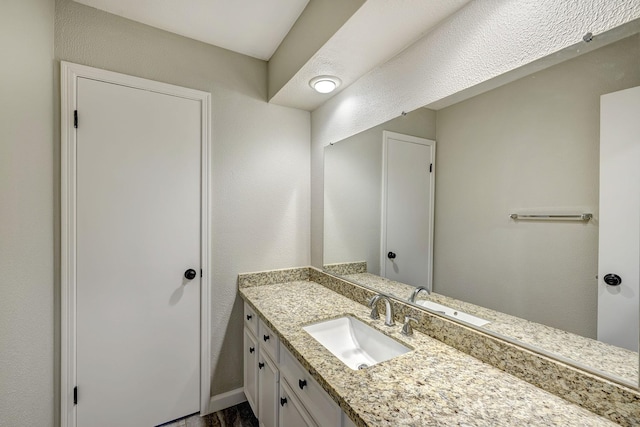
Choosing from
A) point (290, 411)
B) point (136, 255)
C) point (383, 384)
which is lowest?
point (290, 411)

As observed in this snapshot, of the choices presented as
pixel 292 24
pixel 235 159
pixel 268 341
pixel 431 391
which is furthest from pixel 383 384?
pixel 292 24

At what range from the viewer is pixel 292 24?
1.67 metres

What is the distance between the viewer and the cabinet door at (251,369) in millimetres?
1695

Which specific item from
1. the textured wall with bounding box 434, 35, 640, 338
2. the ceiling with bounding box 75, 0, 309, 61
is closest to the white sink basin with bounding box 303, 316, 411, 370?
the textured wall with bounding box 434, 35, 640, 338

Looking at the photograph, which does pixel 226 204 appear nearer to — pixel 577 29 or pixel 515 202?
pixel 515 202

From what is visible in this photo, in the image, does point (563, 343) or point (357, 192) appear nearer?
point (563, 343)

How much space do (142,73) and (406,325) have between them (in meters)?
2.09

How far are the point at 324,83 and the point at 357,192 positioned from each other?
0.71 meters

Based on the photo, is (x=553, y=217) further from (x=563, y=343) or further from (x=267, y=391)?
(x=267, y=391)

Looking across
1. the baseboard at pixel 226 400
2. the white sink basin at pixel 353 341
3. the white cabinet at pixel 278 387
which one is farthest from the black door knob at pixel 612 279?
the baseboard at pixel 226 400

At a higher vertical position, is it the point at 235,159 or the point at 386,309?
the point at 235,159

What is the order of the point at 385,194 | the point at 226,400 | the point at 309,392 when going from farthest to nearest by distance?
the point at 226,400 → the point at 385,194 → the point at 309,392

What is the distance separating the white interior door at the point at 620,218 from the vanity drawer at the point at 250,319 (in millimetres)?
1567

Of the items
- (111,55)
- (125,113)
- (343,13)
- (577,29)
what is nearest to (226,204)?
(125,113)
